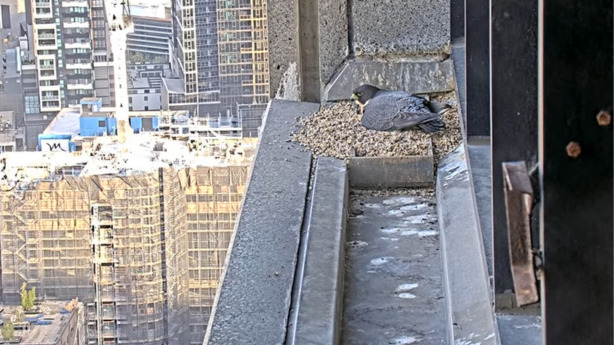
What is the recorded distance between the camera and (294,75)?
459cm

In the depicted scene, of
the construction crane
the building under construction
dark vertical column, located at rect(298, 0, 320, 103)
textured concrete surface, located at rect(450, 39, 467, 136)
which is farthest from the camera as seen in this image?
the construction crane

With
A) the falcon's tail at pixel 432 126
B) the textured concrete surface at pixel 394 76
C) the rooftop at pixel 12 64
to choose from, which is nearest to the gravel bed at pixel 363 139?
the falcon's tail at pixel 432 126

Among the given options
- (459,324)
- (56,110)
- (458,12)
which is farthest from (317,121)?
(56,110)

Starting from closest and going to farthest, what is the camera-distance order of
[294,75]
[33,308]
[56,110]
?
[294,75] < [33,308] < [56,110]

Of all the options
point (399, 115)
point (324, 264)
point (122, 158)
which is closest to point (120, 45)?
point (122, 158)

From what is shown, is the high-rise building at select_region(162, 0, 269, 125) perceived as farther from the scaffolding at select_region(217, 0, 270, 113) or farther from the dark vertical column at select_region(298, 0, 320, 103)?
the dark vertical column at select_region(298, 0, 320, 103)

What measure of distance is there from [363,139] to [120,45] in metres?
22.4

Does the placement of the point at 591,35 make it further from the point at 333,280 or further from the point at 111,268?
the point at 111,268

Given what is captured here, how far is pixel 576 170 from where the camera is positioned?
1.38 metres

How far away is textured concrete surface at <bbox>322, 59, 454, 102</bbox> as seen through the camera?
13.6 ft

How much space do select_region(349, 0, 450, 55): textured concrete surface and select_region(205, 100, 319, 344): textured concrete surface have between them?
24.9 inches

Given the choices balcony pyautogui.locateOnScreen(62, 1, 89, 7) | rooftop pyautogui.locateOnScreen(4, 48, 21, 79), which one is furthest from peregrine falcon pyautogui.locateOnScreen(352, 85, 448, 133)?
rooftop pyautogui.locateOnScreen(4, 48, 21, 79)

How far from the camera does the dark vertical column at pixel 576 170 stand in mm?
1353

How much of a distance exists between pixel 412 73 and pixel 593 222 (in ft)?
9.28
